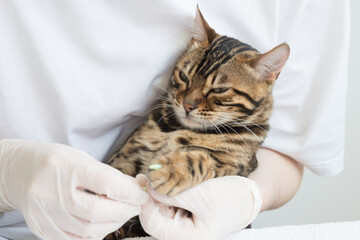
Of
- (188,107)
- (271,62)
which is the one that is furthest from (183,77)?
(271,62)

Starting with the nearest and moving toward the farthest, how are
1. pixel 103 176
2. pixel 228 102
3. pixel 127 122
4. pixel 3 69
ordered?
pixel 103 176, pixel 3 69, pixel 228 102, pixel 127 122

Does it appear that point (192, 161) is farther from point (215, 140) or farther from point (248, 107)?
point (248, 107)

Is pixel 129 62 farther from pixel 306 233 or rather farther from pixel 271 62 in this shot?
pixel 306 233

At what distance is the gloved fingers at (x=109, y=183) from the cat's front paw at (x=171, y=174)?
50 mm

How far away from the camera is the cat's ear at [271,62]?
928mm

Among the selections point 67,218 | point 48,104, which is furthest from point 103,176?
point 48,104

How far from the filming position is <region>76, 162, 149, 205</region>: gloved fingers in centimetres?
75

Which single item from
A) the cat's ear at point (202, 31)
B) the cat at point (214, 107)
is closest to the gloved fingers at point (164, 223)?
the cat at point (214, 107)

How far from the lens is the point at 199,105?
976mm

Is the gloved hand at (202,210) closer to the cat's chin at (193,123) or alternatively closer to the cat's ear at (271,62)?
the cat's chin at (193,123)

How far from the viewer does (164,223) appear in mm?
813

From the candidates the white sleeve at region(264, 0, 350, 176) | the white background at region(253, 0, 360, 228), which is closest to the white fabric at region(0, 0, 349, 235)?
the white sleeve at region(264, 0, 350, 176)

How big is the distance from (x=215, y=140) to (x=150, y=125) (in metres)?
0.21

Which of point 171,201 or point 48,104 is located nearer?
point 171,201
